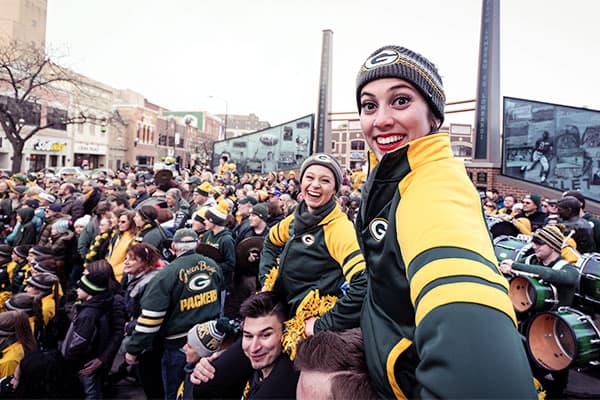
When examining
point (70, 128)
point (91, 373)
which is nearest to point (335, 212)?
point (91, 373)

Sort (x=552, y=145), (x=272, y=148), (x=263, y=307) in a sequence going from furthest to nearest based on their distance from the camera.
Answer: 1. (x=272, y=148)
2. (x=552, y=145)
3. (x=263, y=307)

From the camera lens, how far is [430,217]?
91 centimetres

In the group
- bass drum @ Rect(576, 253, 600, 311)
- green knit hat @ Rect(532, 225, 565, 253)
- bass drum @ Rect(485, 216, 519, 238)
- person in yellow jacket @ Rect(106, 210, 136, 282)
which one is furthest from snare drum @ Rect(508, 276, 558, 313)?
person in yellow jacket @ Rect(106, 210, 136, 282)

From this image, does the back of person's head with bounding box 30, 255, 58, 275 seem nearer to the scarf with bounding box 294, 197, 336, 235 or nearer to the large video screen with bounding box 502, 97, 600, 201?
the scarf with bounding box 294, 197, 336, 235

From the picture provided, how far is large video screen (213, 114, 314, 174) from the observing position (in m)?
25.5

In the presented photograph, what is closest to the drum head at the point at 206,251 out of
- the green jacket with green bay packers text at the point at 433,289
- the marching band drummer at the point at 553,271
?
the green jacket with green bay packers text at the point at 433,289

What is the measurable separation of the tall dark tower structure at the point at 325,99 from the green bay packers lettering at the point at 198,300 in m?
21.3

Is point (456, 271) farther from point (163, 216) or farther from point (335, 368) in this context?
point (163, 216)

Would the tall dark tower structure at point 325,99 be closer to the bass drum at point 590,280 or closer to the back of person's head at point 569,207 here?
the back of person's head at point 569,207

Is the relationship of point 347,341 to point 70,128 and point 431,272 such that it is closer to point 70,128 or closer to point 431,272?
point 431,272

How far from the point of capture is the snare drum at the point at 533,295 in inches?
192

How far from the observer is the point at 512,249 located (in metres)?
6.13

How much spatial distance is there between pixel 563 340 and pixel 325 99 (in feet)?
73.8

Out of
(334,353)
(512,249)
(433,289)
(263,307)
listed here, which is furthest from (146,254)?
(512,249)
